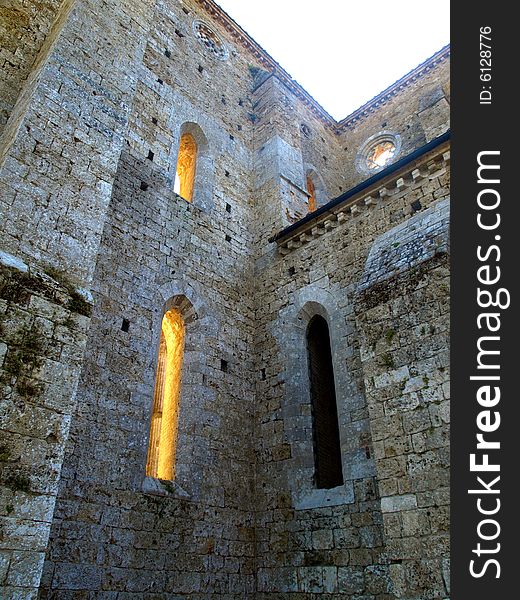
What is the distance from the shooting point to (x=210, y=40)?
1199 centimetres

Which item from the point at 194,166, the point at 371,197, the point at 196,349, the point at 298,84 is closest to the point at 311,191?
the point at 298,84

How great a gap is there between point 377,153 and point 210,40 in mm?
5828

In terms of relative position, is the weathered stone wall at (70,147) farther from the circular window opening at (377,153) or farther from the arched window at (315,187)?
the circular window opening at (377,153)

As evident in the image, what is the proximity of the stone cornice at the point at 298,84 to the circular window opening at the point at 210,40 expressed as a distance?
66 centimetres

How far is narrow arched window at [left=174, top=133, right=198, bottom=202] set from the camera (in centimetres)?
944

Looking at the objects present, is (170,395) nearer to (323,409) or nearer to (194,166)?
(323,409)

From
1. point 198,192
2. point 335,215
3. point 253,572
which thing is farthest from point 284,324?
point 253,572

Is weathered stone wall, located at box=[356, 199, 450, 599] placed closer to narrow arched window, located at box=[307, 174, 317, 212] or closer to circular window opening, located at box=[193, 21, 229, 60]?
narrow arched window, located at box=[307, 174, 317, 212]

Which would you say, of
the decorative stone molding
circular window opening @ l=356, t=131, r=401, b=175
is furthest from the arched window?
the decorative stone molding

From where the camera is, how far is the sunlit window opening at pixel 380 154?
13620mm

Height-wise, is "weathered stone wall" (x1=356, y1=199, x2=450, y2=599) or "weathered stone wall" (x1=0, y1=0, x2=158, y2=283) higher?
"weathered stone wall" (x1=0, y1=0, x2=158, y2=283)

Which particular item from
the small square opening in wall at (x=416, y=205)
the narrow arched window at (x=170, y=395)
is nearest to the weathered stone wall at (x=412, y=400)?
the small square opening in wall at (x=416, y=205)

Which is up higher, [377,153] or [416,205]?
[377,153]

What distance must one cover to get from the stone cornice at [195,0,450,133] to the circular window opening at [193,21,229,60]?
0.66m
